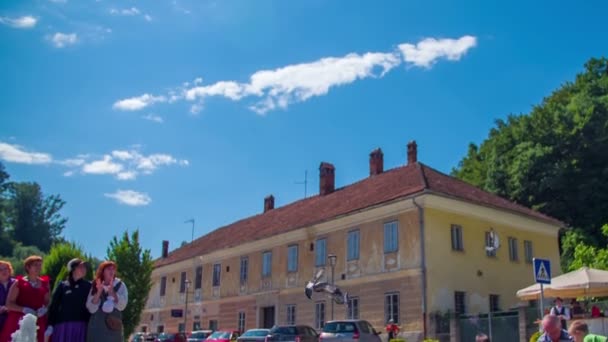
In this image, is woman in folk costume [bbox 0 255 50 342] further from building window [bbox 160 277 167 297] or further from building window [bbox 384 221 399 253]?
building window [bbox 160 277 167 297]

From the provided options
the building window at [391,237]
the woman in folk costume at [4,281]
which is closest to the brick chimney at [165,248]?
the building window at [391,237]

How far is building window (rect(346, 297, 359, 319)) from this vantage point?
95.2 ft

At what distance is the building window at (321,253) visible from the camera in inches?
1246

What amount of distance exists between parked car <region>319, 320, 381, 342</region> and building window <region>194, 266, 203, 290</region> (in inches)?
815

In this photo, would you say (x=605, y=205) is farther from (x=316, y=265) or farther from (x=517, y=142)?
(x=316, y=265)

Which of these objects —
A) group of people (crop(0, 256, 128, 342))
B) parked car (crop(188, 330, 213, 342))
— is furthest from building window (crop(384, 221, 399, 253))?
group of people (crop(0, 256, 128, 342))

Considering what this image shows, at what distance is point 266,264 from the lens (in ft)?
118

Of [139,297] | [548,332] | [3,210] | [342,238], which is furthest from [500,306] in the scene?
[3,210]

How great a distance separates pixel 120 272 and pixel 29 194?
80.5 m

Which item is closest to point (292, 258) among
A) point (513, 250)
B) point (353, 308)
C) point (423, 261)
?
point (353, 308)

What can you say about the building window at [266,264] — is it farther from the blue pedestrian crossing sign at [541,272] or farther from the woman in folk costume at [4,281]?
the woman in folk costume at [4,281]

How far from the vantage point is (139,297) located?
35.5 meters

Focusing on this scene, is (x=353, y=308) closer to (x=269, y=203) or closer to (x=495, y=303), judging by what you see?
(x=495, y=303)

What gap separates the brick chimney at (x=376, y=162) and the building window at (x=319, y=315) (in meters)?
8.61
